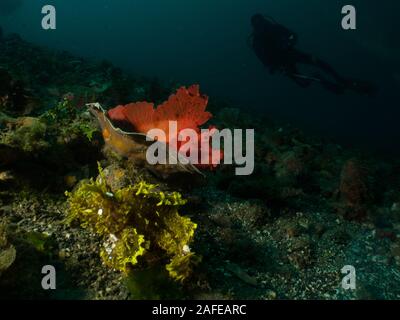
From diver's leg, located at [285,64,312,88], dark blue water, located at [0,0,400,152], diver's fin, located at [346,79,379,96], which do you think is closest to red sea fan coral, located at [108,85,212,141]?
diver's leg, located at [285,64,312,88]

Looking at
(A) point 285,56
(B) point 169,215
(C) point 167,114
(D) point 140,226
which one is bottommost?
(D) point 140,226

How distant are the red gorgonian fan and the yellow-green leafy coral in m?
1.30

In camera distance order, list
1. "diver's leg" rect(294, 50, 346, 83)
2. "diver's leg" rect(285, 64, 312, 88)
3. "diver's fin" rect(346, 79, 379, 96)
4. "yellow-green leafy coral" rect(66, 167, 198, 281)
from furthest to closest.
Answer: "diver's leg" rect(294, 50, 346, 83)
"diver's fin" rect(346, 79, 379, 96)
"diver's leg" rect(285, 64, 312, 88)
"yellow-green leafy coral" rect(66, 167, 198, 281)

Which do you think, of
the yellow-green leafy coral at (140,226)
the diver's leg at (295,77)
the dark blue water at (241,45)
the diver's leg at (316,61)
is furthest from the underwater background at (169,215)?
the dark blue water at (241,45)

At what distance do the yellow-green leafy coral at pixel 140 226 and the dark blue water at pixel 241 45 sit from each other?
30053mm

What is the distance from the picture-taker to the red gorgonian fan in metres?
4.58

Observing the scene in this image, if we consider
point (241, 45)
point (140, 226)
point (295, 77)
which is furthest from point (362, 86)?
point (241, 45)

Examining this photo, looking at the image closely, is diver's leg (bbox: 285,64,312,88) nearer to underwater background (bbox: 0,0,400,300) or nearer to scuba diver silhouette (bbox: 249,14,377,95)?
scuba diver silhouette (bbox: 249,14,377,95)

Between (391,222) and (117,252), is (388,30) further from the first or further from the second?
(117,252)

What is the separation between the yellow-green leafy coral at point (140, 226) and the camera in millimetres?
3314

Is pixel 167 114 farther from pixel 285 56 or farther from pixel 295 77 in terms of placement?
pixel 285 56

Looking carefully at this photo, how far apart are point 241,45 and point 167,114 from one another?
556ft

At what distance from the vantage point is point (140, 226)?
11.5 feet

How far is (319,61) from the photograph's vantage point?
550 inches
